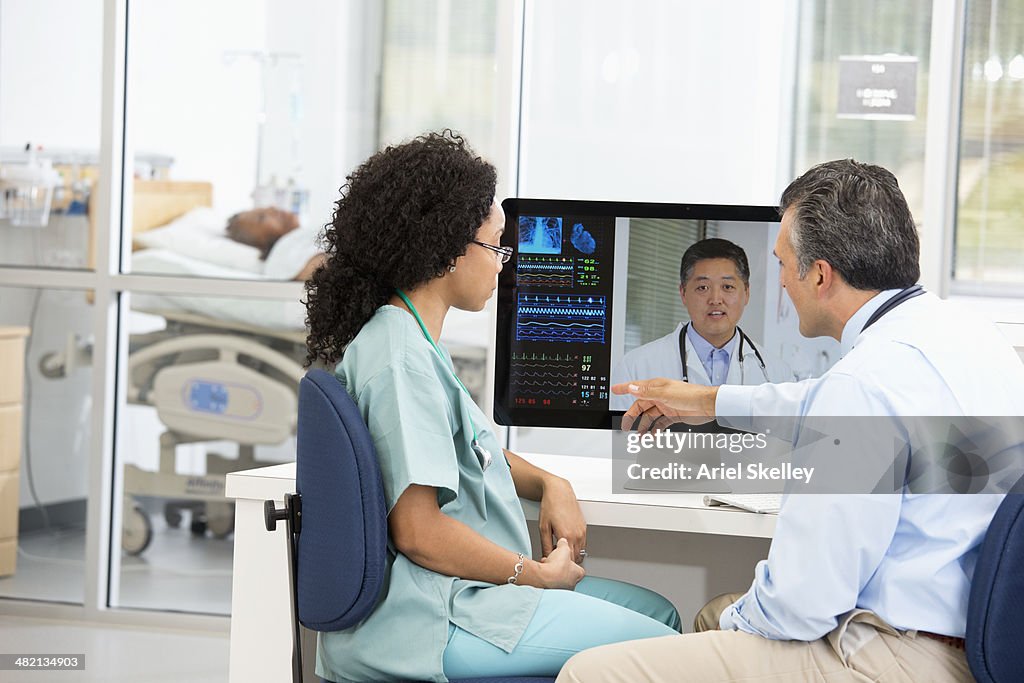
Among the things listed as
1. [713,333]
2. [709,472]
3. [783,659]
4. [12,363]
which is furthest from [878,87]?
[12,363]

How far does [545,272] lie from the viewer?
1.81 metres

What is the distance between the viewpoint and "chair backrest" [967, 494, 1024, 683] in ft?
3.82

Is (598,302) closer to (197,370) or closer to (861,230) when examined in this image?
(861,230)

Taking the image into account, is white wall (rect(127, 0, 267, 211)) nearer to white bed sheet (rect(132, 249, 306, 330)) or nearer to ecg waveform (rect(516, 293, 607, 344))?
white bed sheet (rect(132, 249, 306, 330))

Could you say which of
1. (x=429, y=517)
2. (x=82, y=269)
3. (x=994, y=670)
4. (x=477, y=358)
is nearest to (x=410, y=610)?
(x=429, y=517)

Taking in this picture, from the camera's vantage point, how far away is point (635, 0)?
3.01 metres

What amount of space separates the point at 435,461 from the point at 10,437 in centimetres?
253

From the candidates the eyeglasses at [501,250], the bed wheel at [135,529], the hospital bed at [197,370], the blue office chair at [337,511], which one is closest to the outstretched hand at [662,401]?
the eyeglasses at [501,250]

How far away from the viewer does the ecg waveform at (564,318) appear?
1810mm

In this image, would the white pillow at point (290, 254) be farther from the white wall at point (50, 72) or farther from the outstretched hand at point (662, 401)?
the outstretched hand at point (662, 401)

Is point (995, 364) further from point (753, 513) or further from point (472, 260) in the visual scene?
point (472, 260)

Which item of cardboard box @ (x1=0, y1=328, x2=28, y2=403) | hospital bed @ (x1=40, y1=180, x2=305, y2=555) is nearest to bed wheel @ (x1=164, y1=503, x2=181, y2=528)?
hospital bed @ (x1=40, y1=180, x2=305, y2=555)

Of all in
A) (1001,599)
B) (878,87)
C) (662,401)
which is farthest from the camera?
(878,87)

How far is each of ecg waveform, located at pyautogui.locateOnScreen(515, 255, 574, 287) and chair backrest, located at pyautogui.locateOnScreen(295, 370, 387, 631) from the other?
520mm
